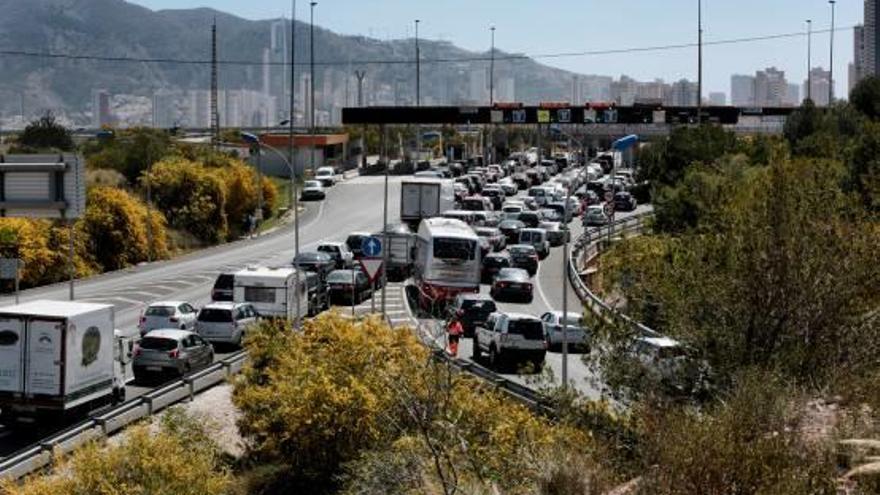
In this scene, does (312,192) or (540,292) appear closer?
(540,292)

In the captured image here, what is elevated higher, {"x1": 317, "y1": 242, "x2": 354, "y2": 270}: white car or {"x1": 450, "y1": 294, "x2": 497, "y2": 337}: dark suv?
{"x1": 317, "y1": 242, "x2": 354, "y2": 270}: white car

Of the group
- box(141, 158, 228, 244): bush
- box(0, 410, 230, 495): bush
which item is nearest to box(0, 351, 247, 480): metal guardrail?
box(0, 410, 230, 495): bush

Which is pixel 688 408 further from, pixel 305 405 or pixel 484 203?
pixel 484 203

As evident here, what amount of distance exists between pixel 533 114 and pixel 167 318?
1585 inches

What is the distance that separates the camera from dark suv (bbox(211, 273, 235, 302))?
40688 millimetres

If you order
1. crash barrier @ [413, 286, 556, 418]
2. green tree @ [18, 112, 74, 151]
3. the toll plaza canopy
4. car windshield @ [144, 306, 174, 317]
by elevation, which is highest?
the toll plaza canopy

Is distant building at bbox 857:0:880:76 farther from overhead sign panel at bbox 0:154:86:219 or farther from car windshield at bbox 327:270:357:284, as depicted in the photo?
overhead sign panel at bbox 0:154:86:219

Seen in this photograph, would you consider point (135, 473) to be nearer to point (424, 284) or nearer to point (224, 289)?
point (224, 289)

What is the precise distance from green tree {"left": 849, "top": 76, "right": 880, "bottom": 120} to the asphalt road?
27.7m

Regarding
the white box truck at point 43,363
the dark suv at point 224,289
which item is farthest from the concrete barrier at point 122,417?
the dark suv at point 224,289

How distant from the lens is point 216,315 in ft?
110

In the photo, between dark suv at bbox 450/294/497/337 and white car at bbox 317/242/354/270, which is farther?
white car at bbox 317/242/354/270

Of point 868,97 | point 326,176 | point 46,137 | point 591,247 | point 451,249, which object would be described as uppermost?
point 868,97

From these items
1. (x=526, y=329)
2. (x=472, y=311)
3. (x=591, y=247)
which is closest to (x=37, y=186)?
(x=526, y=329)
